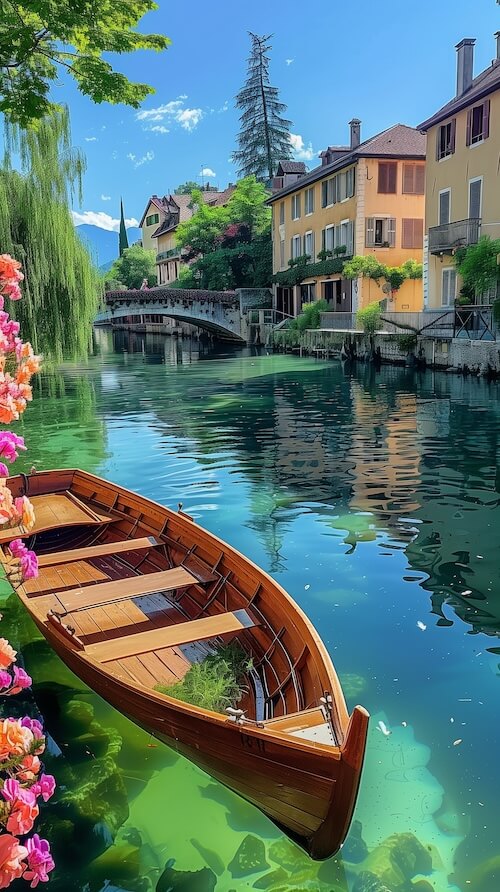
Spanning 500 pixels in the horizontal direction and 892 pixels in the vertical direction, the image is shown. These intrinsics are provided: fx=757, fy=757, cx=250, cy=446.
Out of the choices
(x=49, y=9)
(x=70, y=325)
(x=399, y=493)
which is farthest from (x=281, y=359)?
(x=49, y=9)

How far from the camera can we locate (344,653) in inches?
262

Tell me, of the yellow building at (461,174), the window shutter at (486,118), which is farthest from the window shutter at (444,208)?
the window shutter at (486,118)

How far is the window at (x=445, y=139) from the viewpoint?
29906 mm

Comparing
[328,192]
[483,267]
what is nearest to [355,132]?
[328,192]

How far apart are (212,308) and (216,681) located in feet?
151

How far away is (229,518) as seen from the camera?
1077 cm

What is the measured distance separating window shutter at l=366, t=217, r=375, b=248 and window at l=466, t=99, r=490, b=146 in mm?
10443

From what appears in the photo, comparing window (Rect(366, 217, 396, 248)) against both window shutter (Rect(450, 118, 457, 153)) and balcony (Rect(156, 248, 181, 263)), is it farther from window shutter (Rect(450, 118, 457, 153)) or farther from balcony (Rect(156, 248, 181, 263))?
balcony (Rect(156, 248, 181, 263))

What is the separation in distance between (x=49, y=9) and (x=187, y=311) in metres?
42.7

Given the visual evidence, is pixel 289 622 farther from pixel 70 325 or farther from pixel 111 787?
pixel 70 325

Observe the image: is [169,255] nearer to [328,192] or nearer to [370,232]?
[328,192]

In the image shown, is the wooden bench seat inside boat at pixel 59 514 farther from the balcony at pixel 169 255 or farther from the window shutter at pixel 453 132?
the balcony at pixel 169 255

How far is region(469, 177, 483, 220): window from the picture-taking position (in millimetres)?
28094

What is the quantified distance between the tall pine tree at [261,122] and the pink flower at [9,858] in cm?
6777
